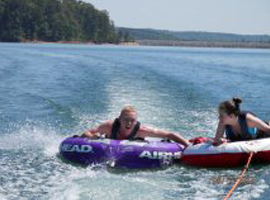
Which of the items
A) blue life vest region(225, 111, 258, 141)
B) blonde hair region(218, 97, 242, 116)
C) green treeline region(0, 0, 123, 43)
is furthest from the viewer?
green treeline region(0, 0, 123, 43)

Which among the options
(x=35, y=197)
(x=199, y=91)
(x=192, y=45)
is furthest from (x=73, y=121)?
(x=192, y=45)

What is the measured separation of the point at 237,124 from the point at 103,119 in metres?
4.51

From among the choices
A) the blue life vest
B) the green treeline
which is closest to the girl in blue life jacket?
the blue life vest

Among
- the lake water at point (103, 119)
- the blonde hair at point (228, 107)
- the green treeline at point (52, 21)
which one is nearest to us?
the lake water at point (103, 119)

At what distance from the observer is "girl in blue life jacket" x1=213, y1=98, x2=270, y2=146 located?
728 centimetres

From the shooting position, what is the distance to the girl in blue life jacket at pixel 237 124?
7277 millimetres

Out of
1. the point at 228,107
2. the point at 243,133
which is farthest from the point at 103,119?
the point at 228,107

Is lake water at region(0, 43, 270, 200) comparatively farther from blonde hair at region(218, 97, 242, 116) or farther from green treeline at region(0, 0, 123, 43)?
green treeline at region(0, 0, 123, 43)

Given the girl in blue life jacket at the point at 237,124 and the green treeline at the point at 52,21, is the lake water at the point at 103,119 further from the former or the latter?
the green treeline at the point at 52,21

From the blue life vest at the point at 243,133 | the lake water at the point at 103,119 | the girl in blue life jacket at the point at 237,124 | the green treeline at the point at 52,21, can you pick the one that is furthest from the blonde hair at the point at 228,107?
the green treeline at the point at 52,21

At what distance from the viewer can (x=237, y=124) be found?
7609 millimetres

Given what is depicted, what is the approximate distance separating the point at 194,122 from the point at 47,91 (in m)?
6.15

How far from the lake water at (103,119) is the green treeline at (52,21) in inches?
2681

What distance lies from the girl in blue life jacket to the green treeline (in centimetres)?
8466
